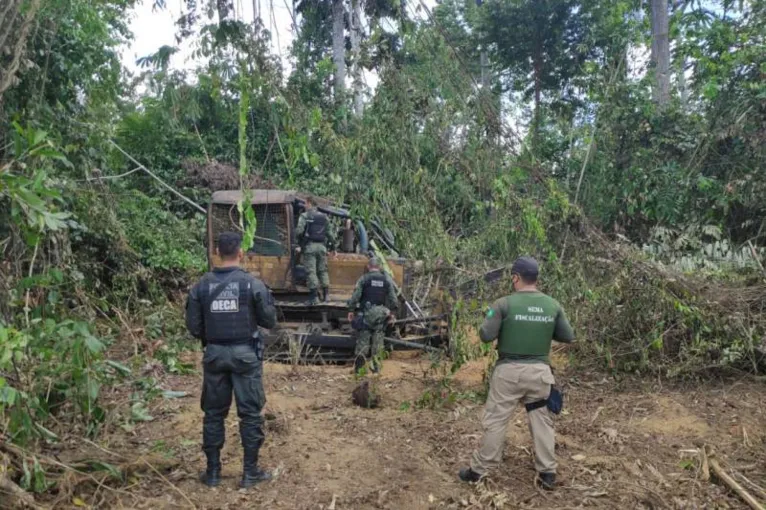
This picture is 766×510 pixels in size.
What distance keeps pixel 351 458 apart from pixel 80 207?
191 inches

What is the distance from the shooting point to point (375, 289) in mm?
7930

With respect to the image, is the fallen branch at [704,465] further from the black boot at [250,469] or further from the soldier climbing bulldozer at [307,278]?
the soldier climbing bulldozer at [307,278]

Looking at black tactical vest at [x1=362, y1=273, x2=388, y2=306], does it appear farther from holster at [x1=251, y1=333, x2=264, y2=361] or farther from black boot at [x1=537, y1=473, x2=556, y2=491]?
black boot at [x1=537, y1=473, x2=556, y2=491]

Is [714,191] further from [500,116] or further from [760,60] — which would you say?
[500,116]

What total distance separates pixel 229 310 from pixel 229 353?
0.27 meters

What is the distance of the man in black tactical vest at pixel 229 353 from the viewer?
4.23 meters

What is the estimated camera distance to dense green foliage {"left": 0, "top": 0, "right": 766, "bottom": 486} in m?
4.06

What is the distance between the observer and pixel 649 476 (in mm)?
4699

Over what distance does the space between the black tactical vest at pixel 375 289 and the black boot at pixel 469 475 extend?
3.60m

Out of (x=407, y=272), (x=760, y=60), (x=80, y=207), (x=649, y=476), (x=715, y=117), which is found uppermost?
(x=760, y=60)

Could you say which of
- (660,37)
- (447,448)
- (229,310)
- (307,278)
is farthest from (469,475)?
(660,37)

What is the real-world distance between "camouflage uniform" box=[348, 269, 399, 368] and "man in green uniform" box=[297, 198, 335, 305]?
0.86 metres

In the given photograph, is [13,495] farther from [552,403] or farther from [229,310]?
[552,403]

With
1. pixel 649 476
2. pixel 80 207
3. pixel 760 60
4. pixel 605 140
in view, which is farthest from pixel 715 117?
pixel 80 207
